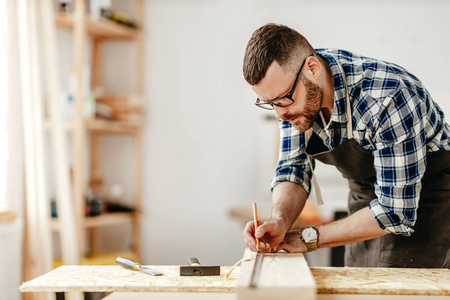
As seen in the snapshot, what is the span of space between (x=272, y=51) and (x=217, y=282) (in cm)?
67

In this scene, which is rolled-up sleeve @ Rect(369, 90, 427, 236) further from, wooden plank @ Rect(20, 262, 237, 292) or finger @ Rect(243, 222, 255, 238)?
wooden plank @ Rect(20, 262, 237, 292)

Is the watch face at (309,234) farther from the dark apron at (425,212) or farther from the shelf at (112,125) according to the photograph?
the shelf at (112,125)

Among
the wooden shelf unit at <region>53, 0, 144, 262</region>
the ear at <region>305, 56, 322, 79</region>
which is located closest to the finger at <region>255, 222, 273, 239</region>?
the ear at <region>305, 56, 322, 79</region>

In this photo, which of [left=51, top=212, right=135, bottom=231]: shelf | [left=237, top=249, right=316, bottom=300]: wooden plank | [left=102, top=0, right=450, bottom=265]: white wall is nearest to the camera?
[left=237, top=249, right=316, bottom=300]: wooden plank

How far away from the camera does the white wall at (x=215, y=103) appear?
3305 millimetres

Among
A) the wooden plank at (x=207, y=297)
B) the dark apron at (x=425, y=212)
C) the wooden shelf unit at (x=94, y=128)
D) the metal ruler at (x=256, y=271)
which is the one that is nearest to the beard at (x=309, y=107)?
the dark apron at (x=425, y=212)

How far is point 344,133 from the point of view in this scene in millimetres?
1530

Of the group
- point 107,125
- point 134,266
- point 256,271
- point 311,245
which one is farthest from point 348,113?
point 107,125

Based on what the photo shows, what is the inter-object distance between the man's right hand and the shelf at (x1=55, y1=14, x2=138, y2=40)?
6.91 ft

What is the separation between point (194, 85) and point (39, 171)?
1.38m

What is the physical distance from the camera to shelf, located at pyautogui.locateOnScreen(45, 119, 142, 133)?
2864 mm

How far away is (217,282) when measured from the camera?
3.77 ft

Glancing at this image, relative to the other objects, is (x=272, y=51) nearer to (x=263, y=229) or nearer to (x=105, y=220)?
(x=263, y=229)

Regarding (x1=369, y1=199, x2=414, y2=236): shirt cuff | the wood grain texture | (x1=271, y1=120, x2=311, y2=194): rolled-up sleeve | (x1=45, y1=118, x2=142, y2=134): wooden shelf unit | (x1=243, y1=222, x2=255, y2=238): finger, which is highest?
(x1=45, y1=118, x2=142, y2=134): wooden shelf unit
